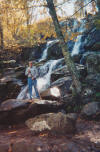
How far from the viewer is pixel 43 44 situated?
21.6 metres

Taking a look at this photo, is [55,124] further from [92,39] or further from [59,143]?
[92,39]

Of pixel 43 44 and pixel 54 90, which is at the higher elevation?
pixel 43 44

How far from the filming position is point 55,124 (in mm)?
4516

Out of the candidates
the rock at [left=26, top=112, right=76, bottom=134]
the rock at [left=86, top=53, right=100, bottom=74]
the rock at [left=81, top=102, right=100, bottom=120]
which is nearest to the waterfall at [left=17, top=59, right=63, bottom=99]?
the rock at [left=86, top=53, right=100, bottom=74]

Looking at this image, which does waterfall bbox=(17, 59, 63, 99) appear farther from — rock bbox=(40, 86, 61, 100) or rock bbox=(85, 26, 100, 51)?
rock bbox=(85, 26, 100, 51)

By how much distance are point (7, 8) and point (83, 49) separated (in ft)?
34.4

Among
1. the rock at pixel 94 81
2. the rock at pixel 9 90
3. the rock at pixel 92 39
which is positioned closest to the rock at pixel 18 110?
the rock at pixel 94 81

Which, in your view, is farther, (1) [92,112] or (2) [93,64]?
(2) [93,64]

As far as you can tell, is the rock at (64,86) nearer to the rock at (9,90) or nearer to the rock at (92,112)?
the rock at (92,112)

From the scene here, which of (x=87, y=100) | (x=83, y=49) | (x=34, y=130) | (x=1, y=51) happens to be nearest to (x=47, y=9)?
(x=87, y=100)

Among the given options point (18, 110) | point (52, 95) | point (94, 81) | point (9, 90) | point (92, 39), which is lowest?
point (18, 110)

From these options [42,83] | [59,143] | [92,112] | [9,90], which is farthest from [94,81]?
[9,90]

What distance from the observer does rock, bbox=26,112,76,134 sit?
14.6 ft

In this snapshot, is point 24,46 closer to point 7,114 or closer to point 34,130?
point 7,114
